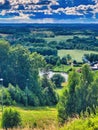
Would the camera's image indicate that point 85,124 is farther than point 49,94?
No

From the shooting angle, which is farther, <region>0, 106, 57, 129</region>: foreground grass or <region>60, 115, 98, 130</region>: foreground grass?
<region>0, 106, 57, 129</region>: foreground grass

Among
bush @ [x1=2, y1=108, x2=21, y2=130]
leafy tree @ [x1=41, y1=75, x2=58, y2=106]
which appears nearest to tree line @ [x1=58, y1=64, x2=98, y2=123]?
bush @ [x1=2, y1=108, x2=21, y2=130]

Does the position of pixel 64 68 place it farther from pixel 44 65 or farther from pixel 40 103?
pixel 40 103

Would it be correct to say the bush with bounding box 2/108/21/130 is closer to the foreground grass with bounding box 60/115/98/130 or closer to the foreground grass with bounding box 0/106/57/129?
the foreground grass with bounding box 0/106/57/129

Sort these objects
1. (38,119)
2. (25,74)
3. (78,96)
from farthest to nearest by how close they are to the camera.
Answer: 1. (25,74)
2. (78,96)
3. (38,119)

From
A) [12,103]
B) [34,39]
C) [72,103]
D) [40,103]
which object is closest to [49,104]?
[40,103]

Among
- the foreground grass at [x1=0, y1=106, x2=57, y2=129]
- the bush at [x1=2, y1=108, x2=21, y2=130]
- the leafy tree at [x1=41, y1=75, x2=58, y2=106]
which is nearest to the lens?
the foreground grass at [x1=0, y1=106, x2=57, y2=129]

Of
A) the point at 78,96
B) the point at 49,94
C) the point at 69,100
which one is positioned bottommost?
the point at 49,94

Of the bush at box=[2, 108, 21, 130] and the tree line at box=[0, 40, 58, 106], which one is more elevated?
the bush at box=[2, 108, 21, 130]

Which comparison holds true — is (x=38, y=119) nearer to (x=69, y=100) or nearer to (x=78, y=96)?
(x=69, y=100)

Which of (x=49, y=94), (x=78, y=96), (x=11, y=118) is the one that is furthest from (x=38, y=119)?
(x=49, y=94)

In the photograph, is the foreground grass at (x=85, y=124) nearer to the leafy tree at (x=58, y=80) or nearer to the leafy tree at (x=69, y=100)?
the leafy tree at (x=69, y=100)
